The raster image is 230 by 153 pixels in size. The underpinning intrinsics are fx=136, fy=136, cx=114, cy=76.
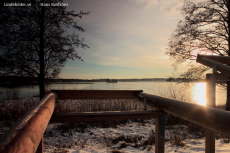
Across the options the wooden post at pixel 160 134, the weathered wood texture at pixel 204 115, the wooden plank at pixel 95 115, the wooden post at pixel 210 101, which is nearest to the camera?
the weathered wood texture at pixel 204 115

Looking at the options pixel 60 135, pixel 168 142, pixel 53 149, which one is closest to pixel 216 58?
pixel 168 142

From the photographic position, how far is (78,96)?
2.28 m

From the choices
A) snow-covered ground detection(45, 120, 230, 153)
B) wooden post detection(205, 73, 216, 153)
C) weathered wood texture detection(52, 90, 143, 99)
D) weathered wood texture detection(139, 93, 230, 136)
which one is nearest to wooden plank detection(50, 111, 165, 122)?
weathered wood texture detection(139, 93, 230, 136)

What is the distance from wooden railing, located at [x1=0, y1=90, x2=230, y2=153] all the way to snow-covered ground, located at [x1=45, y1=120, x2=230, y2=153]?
1611 mm

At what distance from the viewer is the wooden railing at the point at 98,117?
24.7 inches

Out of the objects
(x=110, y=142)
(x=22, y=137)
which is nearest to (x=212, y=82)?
(x=22, y=137)

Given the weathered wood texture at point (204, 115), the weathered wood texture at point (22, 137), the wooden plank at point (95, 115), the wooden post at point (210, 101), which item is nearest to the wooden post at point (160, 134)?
the wooden plank at point (95, 115)

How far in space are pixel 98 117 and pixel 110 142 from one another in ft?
7.54

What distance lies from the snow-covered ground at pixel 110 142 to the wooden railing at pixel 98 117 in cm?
161

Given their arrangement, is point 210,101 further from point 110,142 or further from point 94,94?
point 110,142

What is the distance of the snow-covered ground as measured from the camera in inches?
124

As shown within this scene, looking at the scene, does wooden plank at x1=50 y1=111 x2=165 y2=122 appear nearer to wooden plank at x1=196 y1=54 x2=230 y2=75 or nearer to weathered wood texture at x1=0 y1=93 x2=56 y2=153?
weathered wood texture at x1=0 y1=93 x2=56 y2=153

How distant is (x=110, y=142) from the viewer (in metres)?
3.63

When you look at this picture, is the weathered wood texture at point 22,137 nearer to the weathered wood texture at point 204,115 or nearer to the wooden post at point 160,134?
the weathered wood texture at point 204,115
